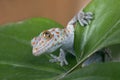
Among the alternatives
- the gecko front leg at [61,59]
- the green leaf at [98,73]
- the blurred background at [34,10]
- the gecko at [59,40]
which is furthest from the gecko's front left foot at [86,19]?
the blurred background at [34,10]

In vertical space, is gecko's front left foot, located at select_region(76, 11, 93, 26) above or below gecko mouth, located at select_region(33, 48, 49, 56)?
above

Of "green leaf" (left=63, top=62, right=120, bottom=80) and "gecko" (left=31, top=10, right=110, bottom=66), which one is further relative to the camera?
"gecko" (left=31, top=10, right=110, bottom=66)

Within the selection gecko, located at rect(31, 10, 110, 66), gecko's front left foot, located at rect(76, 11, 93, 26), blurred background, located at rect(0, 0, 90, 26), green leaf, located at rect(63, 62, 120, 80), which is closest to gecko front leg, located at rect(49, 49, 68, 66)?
gecko, located at rect(31, 10, 110, 66)

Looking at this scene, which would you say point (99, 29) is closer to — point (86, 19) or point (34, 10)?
point (86, 19)

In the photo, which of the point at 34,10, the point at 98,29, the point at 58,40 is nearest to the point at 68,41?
the point at 58,40

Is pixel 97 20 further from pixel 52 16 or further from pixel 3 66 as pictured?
pixel 52 16

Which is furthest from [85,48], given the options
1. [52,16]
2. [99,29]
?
[52,16]

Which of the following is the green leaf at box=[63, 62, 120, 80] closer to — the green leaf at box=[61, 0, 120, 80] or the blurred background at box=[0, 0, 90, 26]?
the green leaf at box=[61, 0, 120, 80]

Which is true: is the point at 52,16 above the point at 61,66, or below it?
above
